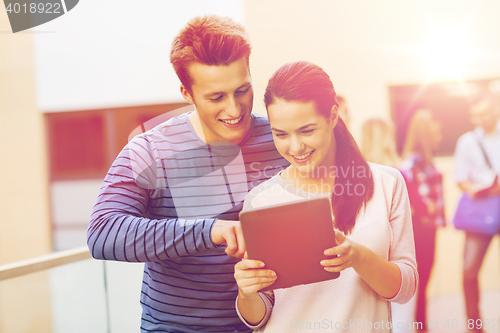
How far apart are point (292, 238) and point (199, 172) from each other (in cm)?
33

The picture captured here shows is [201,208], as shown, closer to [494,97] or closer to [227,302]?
[227,302]

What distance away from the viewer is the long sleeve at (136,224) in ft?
2.77

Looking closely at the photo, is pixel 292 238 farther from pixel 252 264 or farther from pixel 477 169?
pixel 477 169

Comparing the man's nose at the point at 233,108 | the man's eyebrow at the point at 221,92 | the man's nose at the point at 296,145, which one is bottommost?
Answer: the man's nose at the point at 296,145

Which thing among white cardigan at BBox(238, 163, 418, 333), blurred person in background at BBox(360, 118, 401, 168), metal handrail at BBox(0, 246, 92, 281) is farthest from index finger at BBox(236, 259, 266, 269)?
metal handrail at BBox(0, 246, 92, 281)

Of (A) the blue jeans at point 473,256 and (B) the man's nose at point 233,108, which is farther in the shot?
(A) the blue jeans at point 473,256

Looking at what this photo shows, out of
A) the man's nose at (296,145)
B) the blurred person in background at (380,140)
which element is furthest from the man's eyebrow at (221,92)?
the blurred person in background at (380,140)

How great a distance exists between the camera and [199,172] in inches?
39.5

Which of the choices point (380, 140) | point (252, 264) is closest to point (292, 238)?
point (252, 264)

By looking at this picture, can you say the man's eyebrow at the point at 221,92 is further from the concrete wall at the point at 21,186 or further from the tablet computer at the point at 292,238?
the concrete wall at the point at 21,186

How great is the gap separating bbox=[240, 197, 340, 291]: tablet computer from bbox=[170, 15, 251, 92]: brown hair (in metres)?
0.37

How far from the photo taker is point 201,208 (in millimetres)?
1008
